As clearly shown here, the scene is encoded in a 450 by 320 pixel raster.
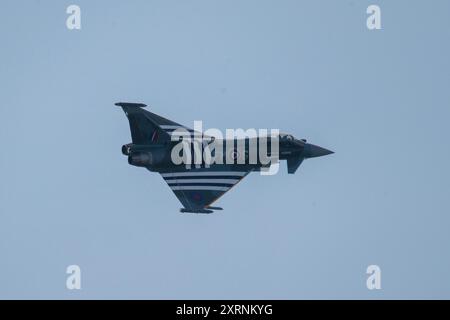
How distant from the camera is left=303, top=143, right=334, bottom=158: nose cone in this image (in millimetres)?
90625

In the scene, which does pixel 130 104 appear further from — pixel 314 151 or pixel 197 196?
pixel 314 151

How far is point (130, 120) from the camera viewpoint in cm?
8738

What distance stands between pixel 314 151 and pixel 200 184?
29.6ft

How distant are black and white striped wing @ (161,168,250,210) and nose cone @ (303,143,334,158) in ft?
15.6

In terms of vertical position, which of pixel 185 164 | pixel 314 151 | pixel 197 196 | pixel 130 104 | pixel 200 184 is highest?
pixel 130 104

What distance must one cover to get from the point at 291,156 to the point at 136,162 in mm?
11956

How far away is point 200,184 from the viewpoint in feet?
293

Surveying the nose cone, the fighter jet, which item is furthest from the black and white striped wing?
the nose cone

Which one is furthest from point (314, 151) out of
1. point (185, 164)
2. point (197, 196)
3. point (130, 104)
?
point (130, 104)

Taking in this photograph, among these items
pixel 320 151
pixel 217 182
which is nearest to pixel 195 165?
pixel 217 182

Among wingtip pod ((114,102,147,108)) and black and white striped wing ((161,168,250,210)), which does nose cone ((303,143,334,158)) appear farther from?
wingtip pod ((114,102,147,108))

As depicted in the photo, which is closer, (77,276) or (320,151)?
(77,276)
